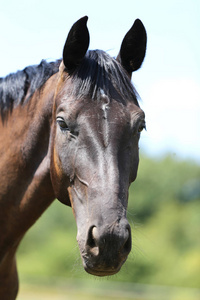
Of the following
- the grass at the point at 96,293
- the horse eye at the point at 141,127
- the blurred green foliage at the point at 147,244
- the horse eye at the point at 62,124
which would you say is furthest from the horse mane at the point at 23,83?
the grass at the point at 96,293

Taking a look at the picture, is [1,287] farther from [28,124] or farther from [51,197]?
[28,124]

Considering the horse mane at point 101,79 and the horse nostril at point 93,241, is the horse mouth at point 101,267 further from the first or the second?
the horse mane at point 101,79

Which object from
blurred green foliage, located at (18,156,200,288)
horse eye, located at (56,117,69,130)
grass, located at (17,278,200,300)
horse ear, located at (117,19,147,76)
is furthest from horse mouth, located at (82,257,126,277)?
grass, located at (17,278,200,300)

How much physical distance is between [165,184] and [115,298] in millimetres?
34394

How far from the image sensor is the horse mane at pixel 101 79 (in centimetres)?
409

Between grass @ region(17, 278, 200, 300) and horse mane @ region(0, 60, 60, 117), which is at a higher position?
horse mane @ region(0, 60, 60, 117)

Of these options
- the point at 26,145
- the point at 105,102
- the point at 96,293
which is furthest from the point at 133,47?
the point at 96,293

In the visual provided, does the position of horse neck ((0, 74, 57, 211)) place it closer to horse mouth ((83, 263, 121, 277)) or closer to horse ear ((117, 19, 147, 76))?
horse ear ((117, 19, 147, 76))

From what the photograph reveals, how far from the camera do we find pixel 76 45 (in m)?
4.34

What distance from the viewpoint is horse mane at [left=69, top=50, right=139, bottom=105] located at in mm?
4090

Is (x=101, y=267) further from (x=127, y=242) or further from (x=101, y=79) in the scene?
(x=101, y=79)

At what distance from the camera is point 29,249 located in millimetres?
35969

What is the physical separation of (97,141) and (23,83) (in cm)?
165

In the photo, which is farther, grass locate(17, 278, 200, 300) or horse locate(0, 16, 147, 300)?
grass locate(17, 278, 200, 300)
